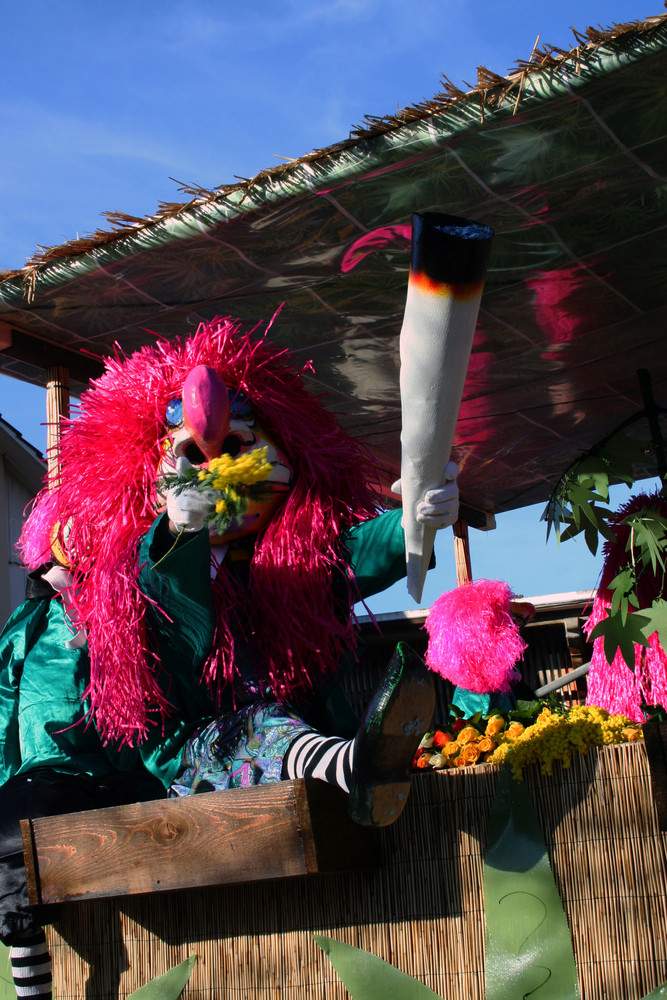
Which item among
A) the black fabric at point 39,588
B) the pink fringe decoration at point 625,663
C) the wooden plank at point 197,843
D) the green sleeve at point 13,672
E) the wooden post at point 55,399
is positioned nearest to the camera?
the wooden plank at point 197,843

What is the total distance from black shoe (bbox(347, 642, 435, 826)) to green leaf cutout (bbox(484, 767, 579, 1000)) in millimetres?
281

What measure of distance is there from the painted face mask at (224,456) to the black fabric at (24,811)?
0.63 metres

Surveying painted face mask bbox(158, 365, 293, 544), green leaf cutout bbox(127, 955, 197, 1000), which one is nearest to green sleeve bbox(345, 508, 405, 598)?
painted face mask bbox(158, 365, 293, 544)

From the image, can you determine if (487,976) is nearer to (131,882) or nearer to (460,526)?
(131,882)

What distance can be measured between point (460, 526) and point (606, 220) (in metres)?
2.14

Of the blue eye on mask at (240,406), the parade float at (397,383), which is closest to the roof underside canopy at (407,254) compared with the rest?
the parade float at (397,383)

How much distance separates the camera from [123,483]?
241cm

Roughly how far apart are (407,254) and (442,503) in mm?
896

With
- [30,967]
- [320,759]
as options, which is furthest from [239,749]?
[30,967]

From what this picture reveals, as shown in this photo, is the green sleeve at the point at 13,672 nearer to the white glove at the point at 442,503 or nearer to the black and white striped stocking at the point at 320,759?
the black and white striped stocking at the point at 320,759

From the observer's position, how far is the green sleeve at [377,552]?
7.84ft

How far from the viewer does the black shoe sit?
1.73m

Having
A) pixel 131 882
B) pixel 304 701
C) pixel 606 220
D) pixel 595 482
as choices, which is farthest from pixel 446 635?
pixel 131 882

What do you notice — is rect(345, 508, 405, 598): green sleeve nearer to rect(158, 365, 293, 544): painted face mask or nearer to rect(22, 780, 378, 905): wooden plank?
rect(158, 365, 293, 544): painted face mask
